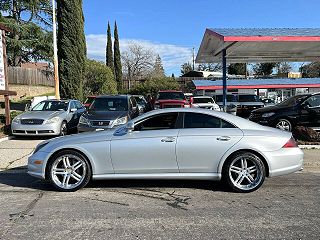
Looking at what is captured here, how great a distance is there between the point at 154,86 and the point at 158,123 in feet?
114

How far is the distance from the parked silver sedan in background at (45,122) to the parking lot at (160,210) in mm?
5229

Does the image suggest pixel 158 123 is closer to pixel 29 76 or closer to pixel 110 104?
pixel 110 104

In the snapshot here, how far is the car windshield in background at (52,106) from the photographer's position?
45.4 ft

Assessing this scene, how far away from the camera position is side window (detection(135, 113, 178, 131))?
6.18 metres

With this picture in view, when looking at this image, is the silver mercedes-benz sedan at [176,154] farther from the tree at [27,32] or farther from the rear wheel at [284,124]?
the tree at [27,32]

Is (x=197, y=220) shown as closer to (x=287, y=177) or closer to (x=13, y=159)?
(x=287, y=177)

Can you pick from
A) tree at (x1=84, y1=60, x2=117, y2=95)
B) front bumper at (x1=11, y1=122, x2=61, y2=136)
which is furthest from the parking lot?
tree at (x1=84, y1=60, x2=117, y2=95)

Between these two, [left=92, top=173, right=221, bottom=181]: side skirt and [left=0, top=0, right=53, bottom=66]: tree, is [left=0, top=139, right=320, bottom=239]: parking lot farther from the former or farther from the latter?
[left=0, top=0, right=53, bottom=66]: tree

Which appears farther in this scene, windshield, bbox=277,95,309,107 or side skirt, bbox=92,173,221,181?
windshield, bbox=277,95,309,107

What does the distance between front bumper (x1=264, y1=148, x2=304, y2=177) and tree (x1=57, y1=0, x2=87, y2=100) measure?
66.1 feet

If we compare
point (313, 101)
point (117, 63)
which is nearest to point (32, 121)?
point (313, 101)

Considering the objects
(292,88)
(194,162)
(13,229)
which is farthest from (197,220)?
(292,88)

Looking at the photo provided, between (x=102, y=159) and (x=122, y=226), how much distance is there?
173 centimetres

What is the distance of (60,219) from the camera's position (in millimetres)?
4797
